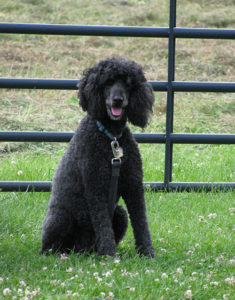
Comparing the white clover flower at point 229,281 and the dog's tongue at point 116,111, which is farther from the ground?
the dog's tongue at point 116,111

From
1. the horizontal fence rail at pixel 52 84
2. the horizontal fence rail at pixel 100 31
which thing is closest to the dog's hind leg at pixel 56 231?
the horizontal fence rail at pixel 52 84

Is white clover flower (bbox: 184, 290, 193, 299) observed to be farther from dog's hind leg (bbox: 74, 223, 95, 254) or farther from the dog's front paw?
dog's hind leg (bbox: 74, 223, 95, 254)

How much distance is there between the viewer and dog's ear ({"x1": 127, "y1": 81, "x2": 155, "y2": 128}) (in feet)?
11.7

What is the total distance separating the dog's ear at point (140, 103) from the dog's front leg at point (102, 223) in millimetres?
586

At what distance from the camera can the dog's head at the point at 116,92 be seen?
3.44 meters

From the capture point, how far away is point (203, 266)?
11.5ft

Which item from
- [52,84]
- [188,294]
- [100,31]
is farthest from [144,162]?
[188,294]

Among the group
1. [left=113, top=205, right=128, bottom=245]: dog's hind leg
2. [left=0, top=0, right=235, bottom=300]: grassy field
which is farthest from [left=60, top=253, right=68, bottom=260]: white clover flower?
[left=113, top=205, right=128, bottom=245]: dog's hind leg

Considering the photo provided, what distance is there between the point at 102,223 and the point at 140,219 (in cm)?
29

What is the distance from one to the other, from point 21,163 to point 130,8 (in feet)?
24.9

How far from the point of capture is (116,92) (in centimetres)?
341

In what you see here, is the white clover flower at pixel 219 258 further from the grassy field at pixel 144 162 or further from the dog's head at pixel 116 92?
the dog's head at pixel 116 92

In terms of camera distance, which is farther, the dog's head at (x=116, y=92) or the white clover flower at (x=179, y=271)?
the dog's head at (x=116, y=92)

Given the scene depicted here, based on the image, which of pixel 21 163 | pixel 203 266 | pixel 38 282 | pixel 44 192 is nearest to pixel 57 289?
pixel 38 282
